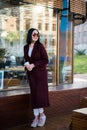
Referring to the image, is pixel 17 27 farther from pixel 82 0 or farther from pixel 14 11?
pixel 82 0

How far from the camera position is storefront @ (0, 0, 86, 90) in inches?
211

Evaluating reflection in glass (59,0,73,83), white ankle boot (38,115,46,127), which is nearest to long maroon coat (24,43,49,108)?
white ankle boot (38,115,46,127)

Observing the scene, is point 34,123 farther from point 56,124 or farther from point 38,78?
point 38,78

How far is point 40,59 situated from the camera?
4.36 m

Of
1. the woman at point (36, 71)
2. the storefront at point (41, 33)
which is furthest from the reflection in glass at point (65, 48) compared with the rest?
the woman at point (36, 71)

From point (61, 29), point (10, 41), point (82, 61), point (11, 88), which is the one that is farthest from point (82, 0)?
point (82, 61)

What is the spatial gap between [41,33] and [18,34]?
1.73 feet

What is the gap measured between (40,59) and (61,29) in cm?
195

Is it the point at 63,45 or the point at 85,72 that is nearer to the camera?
the point at 63,45

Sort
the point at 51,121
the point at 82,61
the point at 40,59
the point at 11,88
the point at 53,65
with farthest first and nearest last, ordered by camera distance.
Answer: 1. the point at 82,61
2. the point at 53,65
3. the point at 11,88
4. the point at 51,121
5. the point at 40,59

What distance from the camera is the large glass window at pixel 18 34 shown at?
5.34 metres

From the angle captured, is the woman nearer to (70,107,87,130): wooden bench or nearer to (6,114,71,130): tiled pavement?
(6,114,71,130): tiled pavement

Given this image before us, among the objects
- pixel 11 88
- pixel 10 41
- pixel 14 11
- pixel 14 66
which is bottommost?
pixel 11 88

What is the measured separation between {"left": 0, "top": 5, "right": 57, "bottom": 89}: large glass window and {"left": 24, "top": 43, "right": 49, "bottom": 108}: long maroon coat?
3.37 feet
